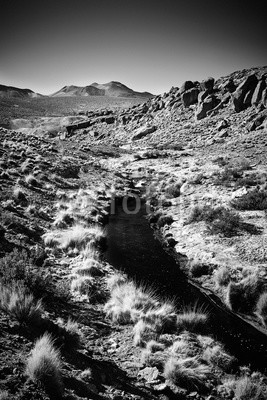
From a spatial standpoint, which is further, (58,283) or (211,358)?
(58,283)

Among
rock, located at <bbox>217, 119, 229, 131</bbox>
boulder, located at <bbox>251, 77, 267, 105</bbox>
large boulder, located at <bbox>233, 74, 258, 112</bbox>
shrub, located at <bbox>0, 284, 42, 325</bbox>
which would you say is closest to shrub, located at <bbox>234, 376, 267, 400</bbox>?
shrub, located at <bbox>0, 284, 42, 325</bbox>

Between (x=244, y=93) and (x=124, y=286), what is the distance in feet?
148

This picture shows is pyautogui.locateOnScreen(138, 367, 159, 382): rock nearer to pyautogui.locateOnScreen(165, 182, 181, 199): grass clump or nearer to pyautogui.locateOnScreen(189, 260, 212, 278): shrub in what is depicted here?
pyautogui.locateOnScreen(189, 260, 212, 278): shrub

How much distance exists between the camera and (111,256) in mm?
11789

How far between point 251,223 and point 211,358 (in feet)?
27.8

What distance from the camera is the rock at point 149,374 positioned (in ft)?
18.4

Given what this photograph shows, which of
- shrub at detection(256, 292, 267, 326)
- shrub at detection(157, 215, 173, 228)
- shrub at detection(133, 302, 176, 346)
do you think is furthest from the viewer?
shrub at detection(157, 215, 173, 228)

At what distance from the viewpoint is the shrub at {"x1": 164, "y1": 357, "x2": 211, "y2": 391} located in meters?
5.61

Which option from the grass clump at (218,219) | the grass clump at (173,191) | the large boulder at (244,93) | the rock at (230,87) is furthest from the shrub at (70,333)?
the rock at (230,87)

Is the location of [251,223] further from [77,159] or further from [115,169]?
[77,159]

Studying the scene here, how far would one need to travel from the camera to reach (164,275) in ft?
34.6

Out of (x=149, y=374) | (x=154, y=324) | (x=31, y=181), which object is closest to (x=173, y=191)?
(x=31, y=181)

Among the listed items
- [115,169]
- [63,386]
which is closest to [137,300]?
[63,386]

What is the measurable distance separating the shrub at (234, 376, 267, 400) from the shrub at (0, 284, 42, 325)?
4740mm
